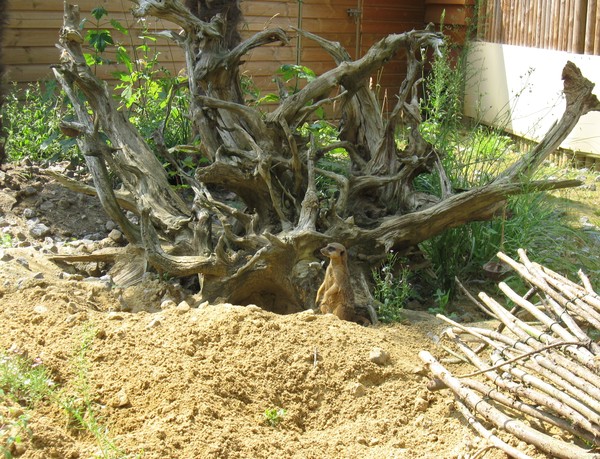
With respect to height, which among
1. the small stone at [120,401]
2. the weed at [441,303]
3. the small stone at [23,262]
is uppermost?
the small stone at [120,401]

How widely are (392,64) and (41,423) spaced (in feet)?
39.2

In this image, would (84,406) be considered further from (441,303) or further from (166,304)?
(441,303)

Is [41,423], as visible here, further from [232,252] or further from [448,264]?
[448,264]

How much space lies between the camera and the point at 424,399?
129 inches

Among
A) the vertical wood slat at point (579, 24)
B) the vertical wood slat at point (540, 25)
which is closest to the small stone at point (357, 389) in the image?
the vertical wood slat at point (579, 24)

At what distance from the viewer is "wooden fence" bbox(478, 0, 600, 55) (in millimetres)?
9227

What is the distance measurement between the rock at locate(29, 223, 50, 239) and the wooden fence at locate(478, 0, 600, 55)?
5.20 m

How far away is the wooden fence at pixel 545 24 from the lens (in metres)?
9.23

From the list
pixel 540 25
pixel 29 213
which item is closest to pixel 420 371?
pixel 29 213

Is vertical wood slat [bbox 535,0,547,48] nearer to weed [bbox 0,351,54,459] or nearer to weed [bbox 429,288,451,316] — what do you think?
weed [bbox 429,288,451,316]

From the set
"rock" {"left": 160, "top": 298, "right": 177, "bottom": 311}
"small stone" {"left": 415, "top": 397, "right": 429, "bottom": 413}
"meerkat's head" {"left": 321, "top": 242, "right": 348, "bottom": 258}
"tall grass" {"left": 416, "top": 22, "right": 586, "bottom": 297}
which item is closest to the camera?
"small stone" {"left": 415, "top": 397, "right": 429, "bottom": 413}

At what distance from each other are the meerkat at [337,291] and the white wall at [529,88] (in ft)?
14.5

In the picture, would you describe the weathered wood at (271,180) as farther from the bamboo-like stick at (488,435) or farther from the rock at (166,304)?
the bamboo-like stick at (488,435)

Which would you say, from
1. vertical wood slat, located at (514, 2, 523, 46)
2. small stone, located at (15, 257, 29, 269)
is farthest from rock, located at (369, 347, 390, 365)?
vertical wood slat, located at (514, 2, 523, 46)
